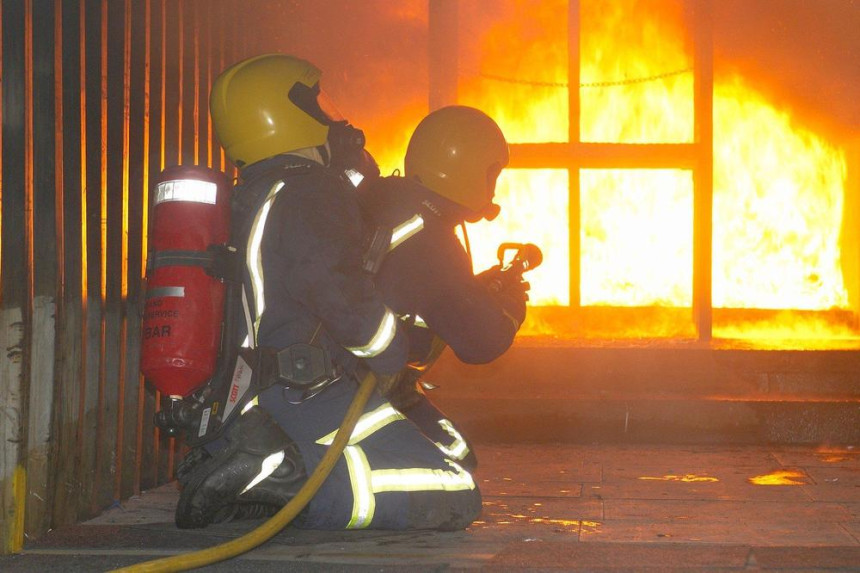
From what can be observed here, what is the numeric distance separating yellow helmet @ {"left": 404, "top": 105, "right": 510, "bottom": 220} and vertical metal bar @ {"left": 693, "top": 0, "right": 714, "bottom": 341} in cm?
278

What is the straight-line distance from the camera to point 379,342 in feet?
12.6

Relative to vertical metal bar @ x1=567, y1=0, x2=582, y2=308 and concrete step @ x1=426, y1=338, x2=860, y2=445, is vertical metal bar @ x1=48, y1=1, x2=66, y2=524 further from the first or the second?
vertical metal bar @ x1=567, y1=0, x2=582, y2=308

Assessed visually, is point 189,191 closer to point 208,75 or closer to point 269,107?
point 269,107

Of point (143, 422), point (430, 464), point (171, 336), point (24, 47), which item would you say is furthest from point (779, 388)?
point (24, 47)

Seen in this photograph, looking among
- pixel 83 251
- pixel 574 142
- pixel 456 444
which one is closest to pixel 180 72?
pixel 83 251

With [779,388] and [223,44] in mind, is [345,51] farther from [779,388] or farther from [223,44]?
[779,388]

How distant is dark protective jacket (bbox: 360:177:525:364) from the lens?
4.32 metres

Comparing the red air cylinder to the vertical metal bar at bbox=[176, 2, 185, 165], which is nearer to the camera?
the red air cylinder

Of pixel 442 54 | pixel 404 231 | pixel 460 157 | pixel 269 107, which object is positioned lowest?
pixel 404 231

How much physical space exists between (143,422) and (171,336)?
1498 mm

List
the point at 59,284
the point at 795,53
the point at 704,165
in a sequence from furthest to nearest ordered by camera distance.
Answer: the point at 795,53 → the point at 704,165 → the point at 59,284

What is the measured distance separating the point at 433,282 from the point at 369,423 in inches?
25.3

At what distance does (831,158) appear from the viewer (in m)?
7.93

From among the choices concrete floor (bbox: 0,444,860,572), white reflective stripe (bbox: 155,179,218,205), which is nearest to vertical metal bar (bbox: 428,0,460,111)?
concrete floor (bbox: 0,444,860,572)
